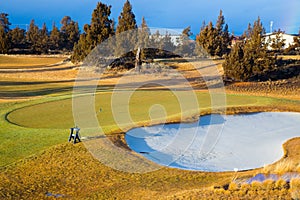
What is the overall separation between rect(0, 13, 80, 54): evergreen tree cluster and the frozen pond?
204 feet

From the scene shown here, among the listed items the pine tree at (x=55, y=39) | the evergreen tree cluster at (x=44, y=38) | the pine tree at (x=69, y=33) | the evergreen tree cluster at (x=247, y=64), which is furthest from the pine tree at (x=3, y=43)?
the evergreen tree cluster at (x=247, y=64)

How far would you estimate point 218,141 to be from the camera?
14594 mm

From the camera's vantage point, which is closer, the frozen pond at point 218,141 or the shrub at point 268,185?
the shrub at point 268,185

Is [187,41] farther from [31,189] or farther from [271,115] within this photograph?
[31,189]

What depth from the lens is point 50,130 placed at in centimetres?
1414

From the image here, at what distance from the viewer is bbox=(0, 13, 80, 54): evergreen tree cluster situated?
245ft

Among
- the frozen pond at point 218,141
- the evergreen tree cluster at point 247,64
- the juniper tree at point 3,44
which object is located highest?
the juniper tree at point 3,44

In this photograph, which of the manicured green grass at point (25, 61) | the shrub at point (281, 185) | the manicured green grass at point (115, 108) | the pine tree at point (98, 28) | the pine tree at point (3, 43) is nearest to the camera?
A: the shrub at point (281, 185)

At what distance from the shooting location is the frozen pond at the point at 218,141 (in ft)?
39.6

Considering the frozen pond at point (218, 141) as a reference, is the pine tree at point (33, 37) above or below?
above

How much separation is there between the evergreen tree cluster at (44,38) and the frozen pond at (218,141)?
204ft

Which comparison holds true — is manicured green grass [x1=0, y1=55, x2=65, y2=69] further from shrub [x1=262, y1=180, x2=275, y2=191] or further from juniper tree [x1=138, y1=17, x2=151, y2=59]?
shrub [x1=262, y1=180, x2=275, y2=191]

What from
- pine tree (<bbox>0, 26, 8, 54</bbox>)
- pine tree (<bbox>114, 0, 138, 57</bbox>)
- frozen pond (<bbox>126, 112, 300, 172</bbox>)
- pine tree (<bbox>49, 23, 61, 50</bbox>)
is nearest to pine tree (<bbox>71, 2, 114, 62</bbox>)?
pine tree (<bbox>114, 0, 138, 57</bbox>)

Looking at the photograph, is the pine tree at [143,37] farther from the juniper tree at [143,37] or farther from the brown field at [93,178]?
the brown field at [93,178]
